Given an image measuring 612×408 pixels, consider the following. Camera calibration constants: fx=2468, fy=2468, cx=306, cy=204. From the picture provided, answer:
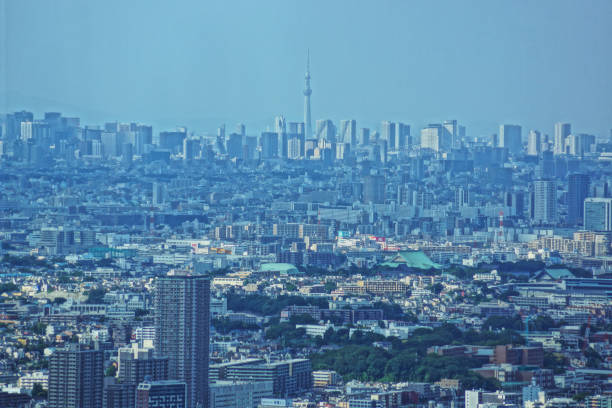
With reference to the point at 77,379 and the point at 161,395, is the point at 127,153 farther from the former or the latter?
the point at 161,395

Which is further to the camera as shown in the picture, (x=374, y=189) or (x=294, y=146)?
(x=294, y=146)

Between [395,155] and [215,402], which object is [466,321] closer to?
[215,402]

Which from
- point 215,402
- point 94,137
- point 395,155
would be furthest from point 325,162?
point 215,402

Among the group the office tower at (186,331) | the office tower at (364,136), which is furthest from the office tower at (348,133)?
the office tower at (186,331)

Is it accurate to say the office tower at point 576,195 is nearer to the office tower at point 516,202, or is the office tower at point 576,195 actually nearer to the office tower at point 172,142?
the office tower at point 516,202

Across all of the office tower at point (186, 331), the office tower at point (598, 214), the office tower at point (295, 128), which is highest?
the office tower at point (295, 128)

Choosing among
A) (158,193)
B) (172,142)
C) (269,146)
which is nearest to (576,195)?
(158,193)
